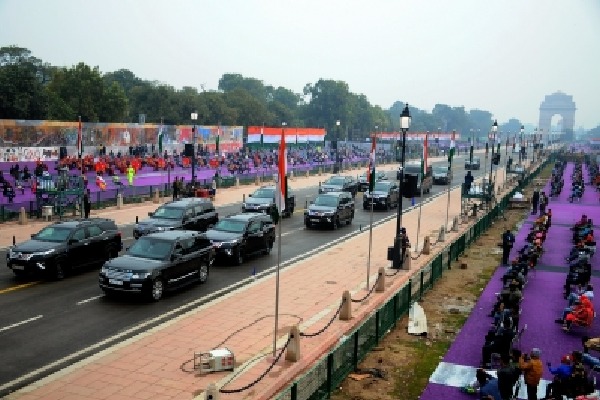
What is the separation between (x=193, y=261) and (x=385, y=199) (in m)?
22.9

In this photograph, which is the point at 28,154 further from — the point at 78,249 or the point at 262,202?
the point at 78,249

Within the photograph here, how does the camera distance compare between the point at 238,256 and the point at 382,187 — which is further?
the point at 382,187

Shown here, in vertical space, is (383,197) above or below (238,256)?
above

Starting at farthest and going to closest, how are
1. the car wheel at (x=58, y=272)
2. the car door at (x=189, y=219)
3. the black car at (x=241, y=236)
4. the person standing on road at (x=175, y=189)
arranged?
the person standing on road at (x=175, y=189)
the car door at (x=189, y=219)
the black car at (x=241, y=236)
the car wheel at (x=58, y=272)

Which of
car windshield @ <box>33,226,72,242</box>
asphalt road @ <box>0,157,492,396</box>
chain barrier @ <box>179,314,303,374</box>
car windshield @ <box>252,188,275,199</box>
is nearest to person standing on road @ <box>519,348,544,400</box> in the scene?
chain barrier @ <box>179,314,303,374</box>

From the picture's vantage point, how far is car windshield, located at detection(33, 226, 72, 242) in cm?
1905

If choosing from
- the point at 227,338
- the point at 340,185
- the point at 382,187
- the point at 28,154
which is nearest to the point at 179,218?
the point at 227,338

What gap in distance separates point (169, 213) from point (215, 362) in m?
13.9

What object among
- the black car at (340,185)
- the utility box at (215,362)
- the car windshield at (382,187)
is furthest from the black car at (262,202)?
the utility box at (215,362)

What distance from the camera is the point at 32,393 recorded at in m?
10.8

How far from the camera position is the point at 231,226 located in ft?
74.4

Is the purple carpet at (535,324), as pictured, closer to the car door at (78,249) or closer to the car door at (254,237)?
the car door at (254,237)

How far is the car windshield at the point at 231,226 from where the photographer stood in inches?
883

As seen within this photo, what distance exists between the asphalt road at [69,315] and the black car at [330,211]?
25.9ft
